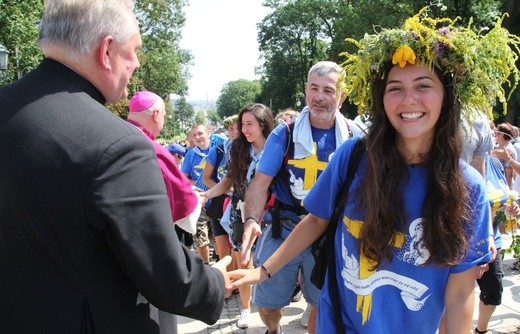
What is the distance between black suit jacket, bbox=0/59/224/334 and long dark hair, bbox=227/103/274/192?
3.18m


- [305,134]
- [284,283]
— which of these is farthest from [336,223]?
[284,283]

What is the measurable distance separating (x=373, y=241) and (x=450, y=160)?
1.52ft

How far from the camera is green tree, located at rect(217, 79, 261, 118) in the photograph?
11962 centimetres

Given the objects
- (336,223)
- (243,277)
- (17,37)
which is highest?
(17,37)

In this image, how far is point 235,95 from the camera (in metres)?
124

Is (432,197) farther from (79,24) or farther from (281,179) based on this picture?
(281,179)

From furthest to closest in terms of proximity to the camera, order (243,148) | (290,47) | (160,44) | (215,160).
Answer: (290,47), (160,44), (215,160), (243,148)

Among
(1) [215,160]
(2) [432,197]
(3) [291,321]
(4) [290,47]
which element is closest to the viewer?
(2) [432,197]

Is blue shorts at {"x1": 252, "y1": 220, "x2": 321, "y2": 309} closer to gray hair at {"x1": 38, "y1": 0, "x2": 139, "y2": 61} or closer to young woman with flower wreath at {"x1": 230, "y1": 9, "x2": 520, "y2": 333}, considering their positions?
young woman with flower wreath at {"x1": 230, "y1": 9, "x2": 520, "y2": 333}

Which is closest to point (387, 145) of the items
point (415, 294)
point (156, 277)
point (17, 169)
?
point (415, 294)

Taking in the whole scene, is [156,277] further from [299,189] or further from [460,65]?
[299,189]

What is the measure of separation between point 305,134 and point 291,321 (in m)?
2.11

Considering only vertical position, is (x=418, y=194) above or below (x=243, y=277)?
above

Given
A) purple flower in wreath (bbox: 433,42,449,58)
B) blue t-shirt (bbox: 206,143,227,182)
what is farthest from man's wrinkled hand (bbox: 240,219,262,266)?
blue t-shirt (bbox: 206,143,227,182)
